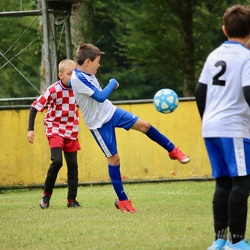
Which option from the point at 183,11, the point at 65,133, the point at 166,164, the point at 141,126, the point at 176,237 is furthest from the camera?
the point at 183,11

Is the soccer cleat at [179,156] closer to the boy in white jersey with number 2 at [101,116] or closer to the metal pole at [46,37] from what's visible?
the boy in white jersey with number 2 at [101,116]

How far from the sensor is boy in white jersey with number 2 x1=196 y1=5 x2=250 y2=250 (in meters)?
7.33

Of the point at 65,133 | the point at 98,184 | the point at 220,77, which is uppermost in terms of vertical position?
the point at 220,77

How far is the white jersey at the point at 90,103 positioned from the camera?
10602mm

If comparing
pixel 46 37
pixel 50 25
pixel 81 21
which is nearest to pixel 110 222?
pixel 46 37

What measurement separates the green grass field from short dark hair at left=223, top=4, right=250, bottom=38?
1.69m

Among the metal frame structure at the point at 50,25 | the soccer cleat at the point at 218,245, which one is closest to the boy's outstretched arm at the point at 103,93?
the soccer cleat at the point at 218,245

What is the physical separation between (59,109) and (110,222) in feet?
9.15

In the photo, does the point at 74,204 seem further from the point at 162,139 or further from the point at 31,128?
the point at 162,139

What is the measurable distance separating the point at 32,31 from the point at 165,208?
22.4 metres

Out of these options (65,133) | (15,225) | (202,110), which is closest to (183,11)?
(65,133)

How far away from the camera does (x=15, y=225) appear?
995 cm

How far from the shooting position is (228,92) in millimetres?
7348

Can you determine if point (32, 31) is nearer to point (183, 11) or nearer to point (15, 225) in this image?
point (183, 11)
